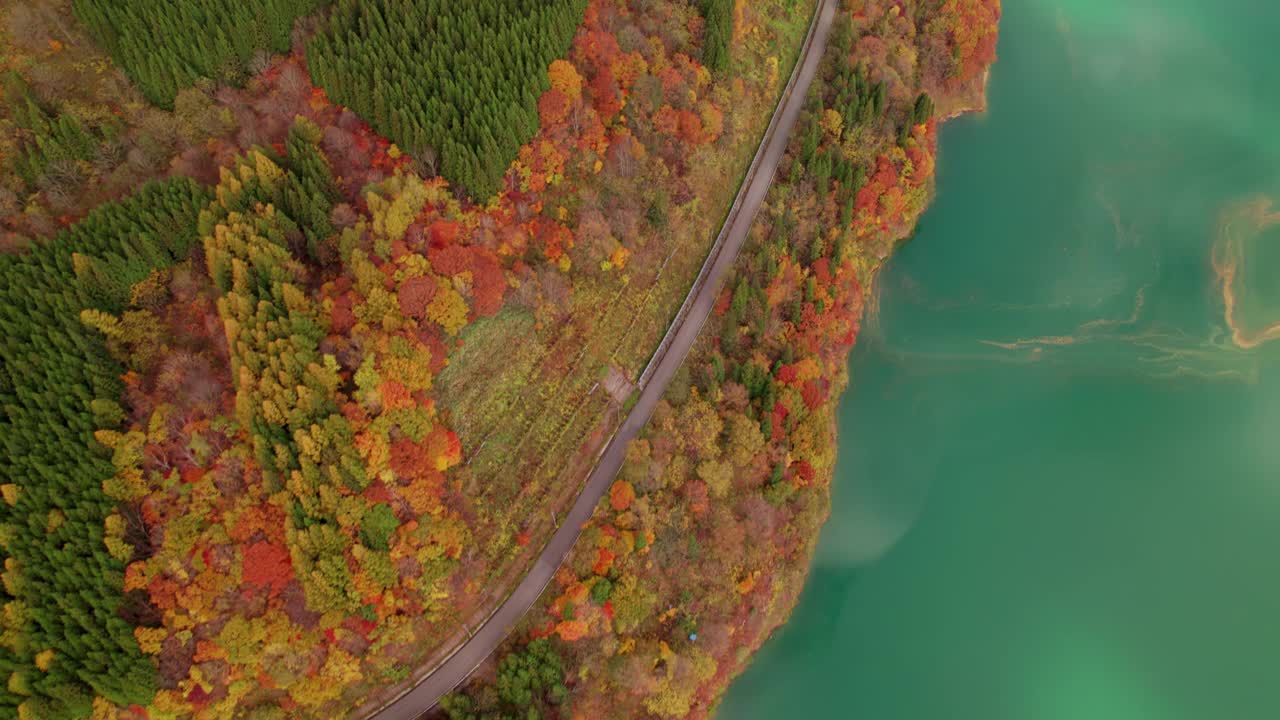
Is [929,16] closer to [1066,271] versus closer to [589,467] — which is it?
[1066,271]

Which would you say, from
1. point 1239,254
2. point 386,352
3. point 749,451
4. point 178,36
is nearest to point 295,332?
point 386,352

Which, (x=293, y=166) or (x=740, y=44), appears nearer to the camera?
(x=293, y=166)

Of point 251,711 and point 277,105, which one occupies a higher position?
point 277,105

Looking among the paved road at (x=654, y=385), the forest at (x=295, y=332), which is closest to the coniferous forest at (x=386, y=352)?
the forest at (x=295, y=332)


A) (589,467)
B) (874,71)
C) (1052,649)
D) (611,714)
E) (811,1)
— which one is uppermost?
(811,1)

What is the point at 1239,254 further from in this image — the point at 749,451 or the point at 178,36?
the point at 178,36

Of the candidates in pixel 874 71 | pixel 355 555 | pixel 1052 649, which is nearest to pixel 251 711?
pixel 355 555
